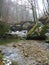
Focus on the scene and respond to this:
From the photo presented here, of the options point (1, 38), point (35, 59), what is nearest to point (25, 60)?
point (35, 59)

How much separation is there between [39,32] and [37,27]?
4.35ft

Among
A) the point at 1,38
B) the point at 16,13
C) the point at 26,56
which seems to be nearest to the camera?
the point at 26,56

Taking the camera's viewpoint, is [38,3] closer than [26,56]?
No

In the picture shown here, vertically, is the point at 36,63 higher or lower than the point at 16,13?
higher

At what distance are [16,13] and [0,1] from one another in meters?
24.3

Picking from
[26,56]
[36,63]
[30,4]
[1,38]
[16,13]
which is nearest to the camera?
[36,63]

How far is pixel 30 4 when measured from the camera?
102ft

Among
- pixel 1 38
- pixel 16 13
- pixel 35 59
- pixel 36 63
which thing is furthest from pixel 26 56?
pixel 16 13

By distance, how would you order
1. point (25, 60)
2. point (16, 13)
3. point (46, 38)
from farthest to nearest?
point (16, 13) < point (46, 38) < point (25, 60)

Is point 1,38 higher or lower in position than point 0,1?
lower

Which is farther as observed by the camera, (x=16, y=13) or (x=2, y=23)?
(x=16, y=13)

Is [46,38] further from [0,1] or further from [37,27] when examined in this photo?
[0,1]

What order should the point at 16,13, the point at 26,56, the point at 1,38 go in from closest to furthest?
1. the point at 26,56
2. the point at 1,38
3. the point at 16,13

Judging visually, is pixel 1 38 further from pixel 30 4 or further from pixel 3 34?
pixel 30 4
